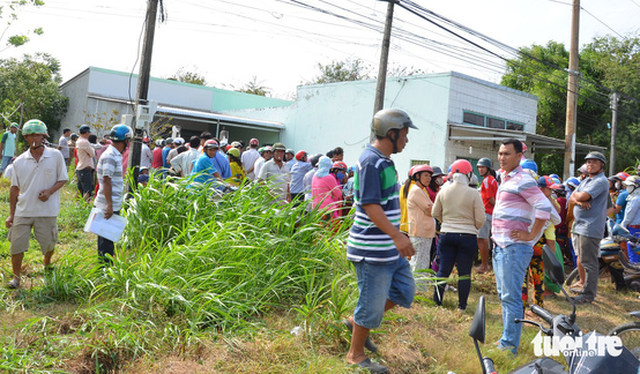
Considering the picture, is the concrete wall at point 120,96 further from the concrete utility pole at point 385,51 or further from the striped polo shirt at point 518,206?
the striped polo shirt at point 518,206

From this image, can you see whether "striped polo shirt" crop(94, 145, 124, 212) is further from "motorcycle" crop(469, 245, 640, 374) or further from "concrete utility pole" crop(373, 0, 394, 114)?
Result: "concrete utility pole" crop(373, 0, 394, 114)

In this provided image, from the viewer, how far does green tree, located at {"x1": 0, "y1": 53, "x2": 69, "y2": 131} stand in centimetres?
2405

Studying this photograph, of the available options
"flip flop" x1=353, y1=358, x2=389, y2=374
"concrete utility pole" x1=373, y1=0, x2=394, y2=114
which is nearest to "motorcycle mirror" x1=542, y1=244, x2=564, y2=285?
"flip flop" x1=353, y1=358, x2=389, y2=374

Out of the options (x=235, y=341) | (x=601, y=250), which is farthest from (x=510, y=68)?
(x=235, y=341)

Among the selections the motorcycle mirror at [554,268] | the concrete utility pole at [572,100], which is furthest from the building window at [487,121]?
the motorcycle mirror at [554,268]

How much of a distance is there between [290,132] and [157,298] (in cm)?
1890

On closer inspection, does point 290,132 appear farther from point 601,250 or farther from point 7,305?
point 7,305

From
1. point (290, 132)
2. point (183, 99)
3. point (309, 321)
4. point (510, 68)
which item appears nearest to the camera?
point (309, 321)

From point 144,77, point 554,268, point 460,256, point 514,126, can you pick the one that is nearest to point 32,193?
point 144,77

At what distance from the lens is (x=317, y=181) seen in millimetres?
7535

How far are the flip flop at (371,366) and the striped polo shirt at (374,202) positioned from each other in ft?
2.59

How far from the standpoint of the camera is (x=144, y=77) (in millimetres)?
9227

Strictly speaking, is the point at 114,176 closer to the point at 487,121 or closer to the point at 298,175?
the point at 298,175

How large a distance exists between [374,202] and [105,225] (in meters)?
3.38
